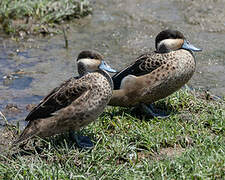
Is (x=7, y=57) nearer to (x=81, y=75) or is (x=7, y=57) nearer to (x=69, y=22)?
(x=69, y=22)

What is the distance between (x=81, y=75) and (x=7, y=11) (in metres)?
4.29

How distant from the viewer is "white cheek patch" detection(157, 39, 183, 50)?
632cm

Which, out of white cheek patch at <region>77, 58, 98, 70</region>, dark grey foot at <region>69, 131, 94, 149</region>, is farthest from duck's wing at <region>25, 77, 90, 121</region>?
dark grey foot at <region>69, 131, 94, 149</region>

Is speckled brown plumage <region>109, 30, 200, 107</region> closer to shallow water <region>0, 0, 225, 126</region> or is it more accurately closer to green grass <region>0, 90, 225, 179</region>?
green grass <region>0, 90, 225, 179</region>

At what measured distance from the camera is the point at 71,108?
213 inches

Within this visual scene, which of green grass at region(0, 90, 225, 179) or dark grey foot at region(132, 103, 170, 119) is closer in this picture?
green grass at region(0, 90, 225, 179)

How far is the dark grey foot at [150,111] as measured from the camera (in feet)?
20.5

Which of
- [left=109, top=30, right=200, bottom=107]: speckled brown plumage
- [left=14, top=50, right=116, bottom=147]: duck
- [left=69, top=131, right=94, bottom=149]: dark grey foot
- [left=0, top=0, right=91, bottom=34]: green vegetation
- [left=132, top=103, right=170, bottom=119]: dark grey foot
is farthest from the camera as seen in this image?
[left=0, top=0, right=91, bottom=34]: green vegetation

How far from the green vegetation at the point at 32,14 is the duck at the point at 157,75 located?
367 centimetres

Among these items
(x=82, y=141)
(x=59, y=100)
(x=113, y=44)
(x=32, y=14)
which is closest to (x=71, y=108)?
(x=59, y=100)

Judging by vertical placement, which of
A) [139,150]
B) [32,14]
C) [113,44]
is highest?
[32,14]

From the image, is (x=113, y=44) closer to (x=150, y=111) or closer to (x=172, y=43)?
(x=172, y=43)

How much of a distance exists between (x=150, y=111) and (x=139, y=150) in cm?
83

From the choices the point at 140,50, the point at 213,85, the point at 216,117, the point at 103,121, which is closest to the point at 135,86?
the point at 103,121
